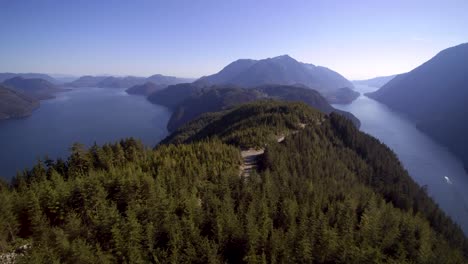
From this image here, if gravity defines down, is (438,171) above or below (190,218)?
below

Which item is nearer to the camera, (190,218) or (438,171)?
(190,218)

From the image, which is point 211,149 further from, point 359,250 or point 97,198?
point 359,250

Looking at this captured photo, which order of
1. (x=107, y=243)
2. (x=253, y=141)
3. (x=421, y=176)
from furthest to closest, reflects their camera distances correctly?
(x=421, y=176), (x=253, y=141), (x=107, y=243)

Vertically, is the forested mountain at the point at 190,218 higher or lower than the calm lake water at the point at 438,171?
higher

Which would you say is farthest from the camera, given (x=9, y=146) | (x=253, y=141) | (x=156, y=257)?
(x=9, y=146)

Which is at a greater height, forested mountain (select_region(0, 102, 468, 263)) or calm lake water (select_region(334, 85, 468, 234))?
forested mountain (select_region(0, 102, 468, 263))

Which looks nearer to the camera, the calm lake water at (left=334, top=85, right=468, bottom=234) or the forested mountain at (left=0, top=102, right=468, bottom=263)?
the forested mountain at (left=0, top=102, right=468, bottom=263)

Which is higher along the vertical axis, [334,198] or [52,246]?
[52,246]

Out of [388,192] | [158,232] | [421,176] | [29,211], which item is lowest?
[421,176]

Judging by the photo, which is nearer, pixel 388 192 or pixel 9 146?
pixel 388 192

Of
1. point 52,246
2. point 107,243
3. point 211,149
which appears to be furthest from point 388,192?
point 52,246

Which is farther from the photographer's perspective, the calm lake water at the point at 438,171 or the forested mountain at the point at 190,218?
the calm lake water at the point at 438,171
